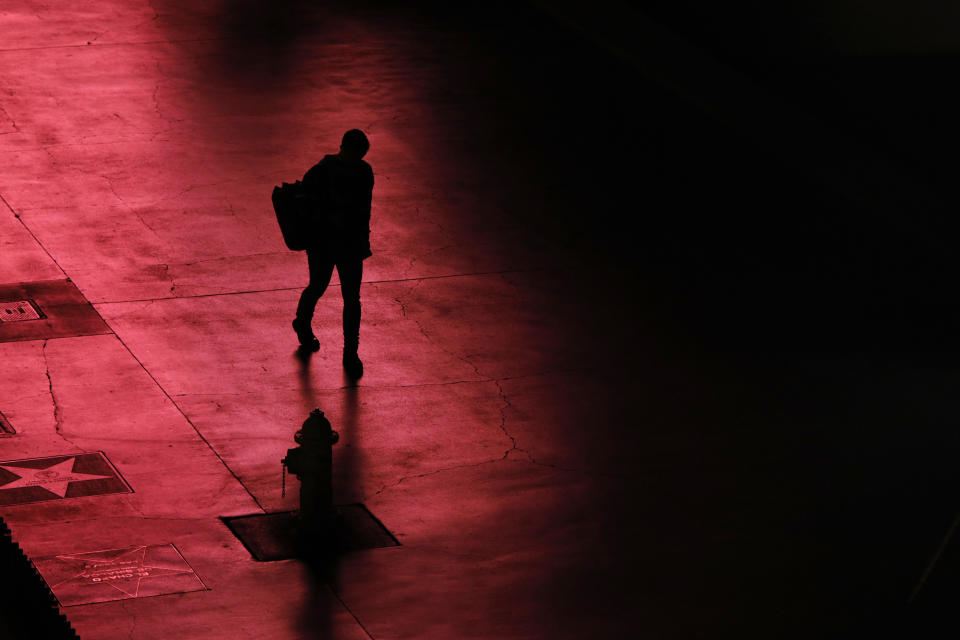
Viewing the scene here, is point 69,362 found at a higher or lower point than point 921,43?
lower

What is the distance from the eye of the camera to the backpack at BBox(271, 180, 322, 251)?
10875 mm

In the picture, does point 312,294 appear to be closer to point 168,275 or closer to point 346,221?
point 346,221

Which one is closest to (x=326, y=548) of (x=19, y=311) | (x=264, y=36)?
(x=19, y=311)

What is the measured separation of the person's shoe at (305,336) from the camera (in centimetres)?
1137

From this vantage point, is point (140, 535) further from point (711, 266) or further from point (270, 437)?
point (711, 266)

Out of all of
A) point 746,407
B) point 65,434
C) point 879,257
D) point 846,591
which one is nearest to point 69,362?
point 65,434

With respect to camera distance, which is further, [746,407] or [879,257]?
[879,257]

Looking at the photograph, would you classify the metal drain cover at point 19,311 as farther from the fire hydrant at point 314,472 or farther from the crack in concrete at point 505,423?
the fire hydrant at point 314,472

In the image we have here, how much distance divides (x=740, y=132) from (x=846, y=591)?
32.8 feet

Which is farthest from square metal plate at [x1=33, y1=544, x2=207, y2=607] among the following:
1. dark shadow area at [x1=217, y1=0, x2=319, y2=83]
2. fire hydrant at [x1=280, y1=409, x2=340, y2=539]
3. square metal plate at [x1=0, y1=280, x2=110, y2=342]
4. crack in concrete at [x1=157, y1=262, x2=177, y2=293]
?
dark shadow area at [x1=217, y1=0, x2=319, y2=83]

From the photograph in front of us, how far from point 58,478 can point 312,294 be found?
2.66 meters

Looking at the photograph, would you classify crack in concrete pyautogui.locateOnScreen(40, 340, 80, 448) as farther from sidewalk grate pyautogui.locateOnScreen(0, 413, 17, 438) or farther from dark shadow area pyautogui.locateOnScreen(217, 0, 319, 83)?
dark shadow area pyautogui.locateOnScreen(217, 0, 319, 83)

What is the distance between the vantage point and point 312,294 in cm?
1123

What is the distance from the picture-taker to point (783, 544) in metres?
9.00
